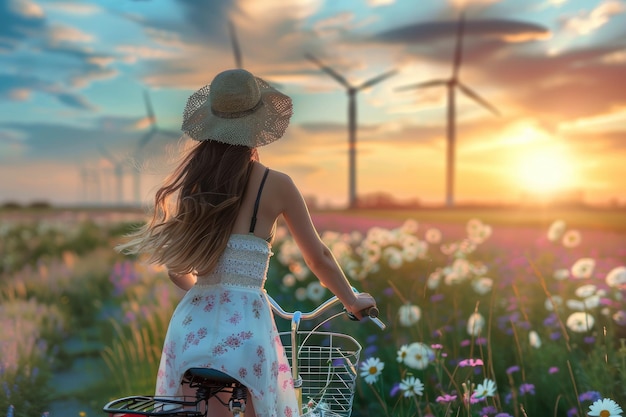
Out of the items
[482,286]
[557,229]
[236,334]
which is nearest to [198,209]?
[236,334]

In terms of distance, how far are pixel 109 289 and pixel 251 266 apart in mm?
8394

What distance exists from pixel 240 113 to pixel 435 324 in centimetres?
327

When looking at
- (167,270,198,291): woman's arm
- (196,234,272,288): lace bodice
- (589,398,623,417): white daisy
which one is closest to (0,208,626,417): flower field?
(589,398,623,417): white daisy

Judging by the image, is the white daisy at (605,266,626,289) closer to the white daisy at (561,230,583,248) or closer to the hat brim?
the white daisy at (561,230,583,248)

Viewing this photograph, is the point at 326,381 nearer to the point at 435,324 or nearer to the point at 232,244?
the point at 232,244

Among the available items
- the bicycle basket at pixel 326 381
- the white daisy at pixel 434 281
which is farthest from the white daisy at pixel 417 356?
the white daisy at pixel 434 281

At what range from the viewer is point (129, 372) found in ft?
21.0

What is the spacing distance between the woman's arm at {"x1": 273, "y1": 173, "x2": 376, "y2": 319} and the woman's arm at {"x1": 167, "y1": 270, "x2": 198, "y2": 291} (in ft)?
1.73

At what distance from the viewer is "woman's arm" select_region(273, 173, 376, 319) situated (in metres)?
2.79

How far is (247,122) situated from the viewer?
113 inches

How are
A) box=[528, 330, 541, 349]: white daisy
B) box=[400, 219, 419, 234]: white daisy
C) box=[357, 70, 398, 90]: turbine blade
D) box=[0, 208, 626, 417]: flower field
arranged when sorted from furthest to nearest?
box=[357, 70, 398, 90]: turbine blade
box=[400, 219, 419, 234]: white daisy
box=[528, 330, 541, 349]: white daisy
box=[0, 208, 626, 417]: flower field

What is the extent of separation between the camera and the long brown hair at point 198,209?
2742mm

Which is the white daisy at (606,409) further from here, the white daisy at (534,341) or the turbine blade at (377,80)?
the turbine blade at (377,80)

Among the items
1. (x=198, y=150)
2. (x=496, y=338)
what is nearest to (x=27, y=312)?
(x=496, y=338)
